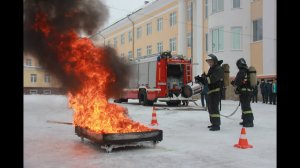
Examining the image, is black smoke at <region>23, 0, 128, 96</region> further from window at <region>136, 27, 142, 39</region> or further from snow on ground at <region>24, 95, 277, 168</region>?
window at <region>136, 27, 142, 39</region>

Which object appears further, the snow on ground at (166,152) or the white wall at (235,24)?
the white wall at (235,24)

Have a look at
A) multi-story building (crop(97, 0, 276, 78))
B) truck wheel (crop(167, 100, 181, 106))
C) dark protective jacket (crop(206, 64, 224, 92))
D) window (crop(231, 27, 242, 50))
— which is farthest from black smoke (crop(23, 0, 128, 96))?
window (crop(231, 27, 242, 50))

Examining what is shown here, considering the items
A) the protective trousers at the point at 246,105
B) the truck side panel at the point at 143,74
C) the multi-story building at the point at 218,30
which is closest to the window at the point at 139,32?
the multi-story building at the point at 218,30

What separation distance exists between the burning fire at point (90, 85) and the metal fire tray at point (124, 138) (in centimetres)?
22

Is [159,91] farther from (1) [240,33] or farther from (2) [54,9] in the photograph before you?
(2) [54,9]

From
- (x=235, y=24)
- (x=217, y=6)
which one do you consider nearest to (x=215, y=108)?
(x=235, y=24)

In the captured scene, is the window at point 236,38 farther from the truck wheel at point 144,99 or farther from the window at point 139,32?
the window at point 139,32

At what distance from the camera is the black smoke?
20.9ft

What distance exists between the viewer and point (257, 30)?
1017 inches

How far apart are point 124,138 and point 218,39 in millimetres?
22124

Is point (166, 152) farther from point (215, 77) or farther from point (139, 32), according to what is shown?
point (139, 32)

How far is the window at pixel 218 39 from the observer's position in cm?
2744
